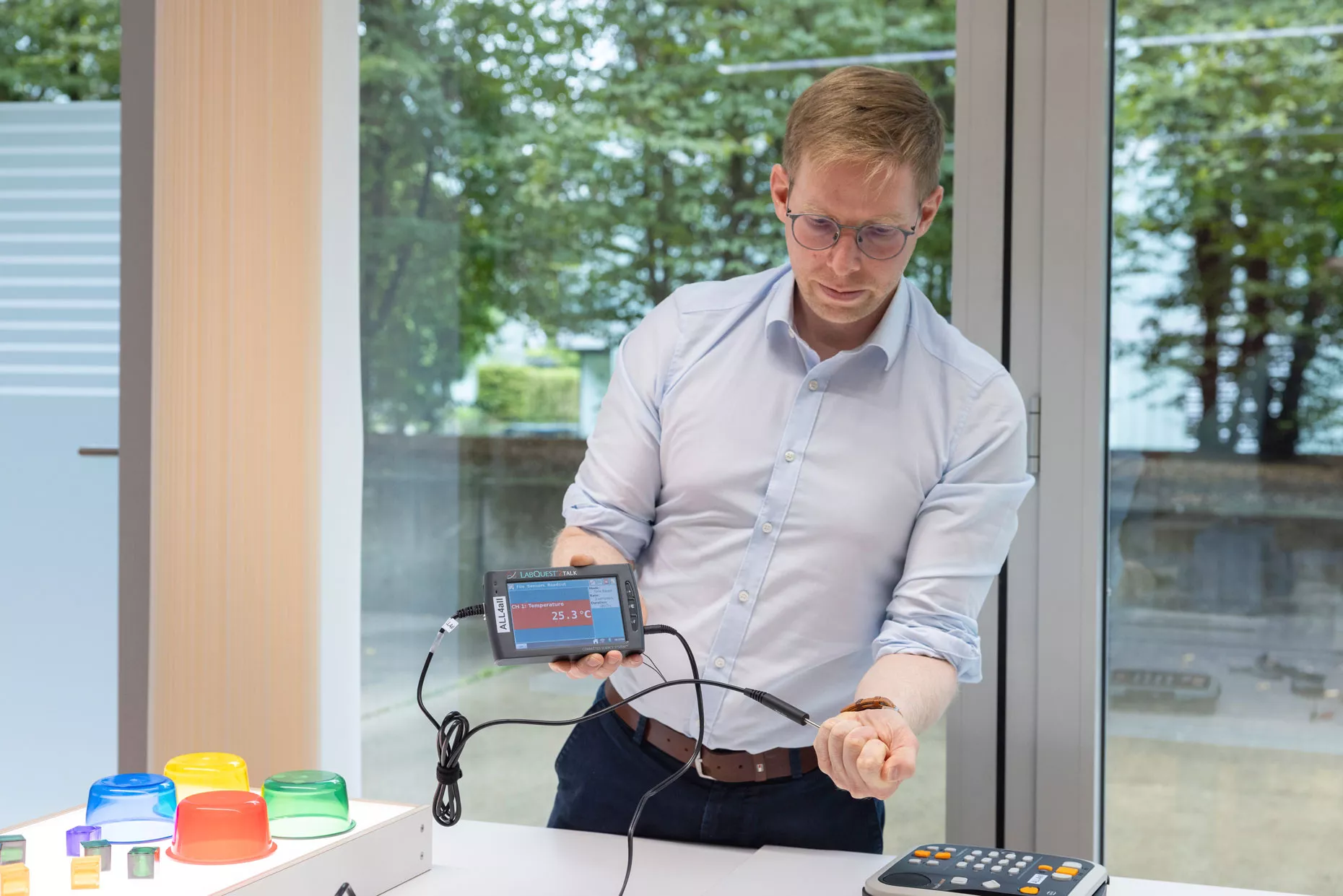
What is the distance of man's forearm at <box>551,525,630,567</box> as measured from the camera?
61.7 inches

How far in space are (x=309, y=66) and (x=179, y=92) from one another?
0.28 m

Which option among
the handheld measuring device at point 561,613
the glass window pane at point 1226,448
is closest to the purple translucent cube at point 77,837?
the handheld measuring device at point 561,613

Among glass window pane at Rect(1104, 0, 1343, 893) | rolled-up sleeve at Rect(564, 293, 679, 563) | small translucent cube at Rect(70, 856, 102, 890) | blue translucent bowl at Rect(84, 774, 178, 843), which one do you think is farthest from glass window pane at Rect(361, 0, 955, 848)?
small translucent cube at Rect(70, 856, 102, 890)

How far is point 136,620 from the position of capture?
2.48 m

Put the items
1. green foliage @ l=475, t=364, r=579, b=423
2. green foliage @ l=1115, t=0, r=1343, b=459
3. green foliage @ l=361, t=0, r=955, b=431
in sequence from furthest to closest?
1. green foliage @ l=475, t=364, r=579, b=423
2. green foliage @ l=361, t=0, r=955, b=431
3. green foliage @ l=1115, t=0, r=1343, b=459

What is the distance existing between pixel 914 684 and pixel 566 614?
414 mm

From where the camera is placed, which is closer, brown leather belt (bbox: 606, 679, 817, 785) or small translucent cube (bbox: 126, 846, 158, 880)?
small translucent cube (bbox: 126, 846, 158, 880)

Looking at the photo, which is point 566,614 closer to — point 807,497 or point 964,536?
point 807,497

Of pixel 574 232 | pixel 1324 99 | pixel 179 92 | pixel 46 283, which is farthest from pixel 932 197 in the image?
pixel 46 283

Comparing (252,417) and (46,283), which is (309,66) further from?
(46,283)

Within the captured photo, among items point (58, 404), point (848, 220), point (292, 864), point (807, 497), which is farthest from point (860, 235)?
point (58, 404)

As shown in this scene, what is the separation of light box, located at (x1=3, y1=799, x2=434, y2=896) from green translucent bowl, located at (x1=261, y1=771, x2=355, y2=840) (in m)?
0.01

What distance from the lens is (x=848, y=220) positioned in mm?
1484

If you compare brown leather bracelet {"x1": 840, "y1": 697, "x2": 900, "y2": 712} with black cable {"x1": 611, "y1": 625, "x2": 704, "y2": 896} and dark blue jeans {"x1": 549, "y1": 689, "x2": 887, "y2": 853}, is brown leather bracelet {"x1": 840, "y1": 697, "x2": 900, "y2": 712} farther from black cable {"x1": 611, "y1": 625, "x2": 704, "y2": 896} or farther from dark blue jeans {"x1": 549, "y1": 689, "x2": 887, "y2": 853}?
dark blue jeans {"x1": 549, "y1": 689, "x2": 887, "y2": 853}
